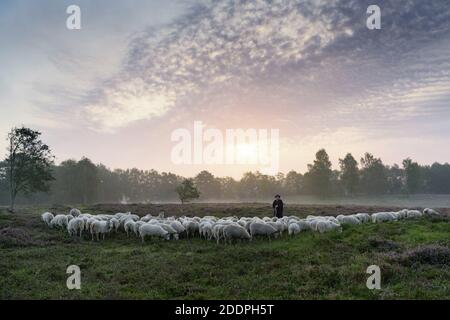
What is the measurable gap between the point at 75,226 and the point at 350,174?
10559 centimetres

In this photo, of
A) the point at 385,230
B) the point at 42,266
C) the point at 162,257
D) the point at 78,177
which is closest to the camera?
the point at 42,266

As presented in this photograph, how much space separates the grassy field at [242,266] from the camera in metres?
11.8

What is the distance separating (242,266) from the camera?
1523 cm

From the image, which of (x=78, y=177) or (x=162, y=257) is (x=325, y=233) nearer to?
(x=162, y=257)

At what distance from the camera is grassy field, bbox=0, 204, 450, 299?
11.8m

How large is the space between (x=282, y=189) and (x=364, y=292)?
138446 millimetres

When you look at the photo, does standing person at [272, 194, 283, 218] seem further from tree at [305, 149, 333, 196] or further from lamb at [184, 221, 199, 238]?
tree at [305, 149, 333, 196]

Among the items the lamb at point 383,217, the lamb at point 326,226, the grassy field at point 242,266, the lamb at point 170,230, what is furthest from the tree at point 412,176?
the lamb at point 170,230

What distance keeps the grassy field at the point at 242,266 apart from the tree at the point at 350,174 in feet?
325

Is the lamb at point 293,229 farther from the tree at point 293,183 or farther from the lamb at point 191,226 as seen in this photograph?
the tree at point 293,183
